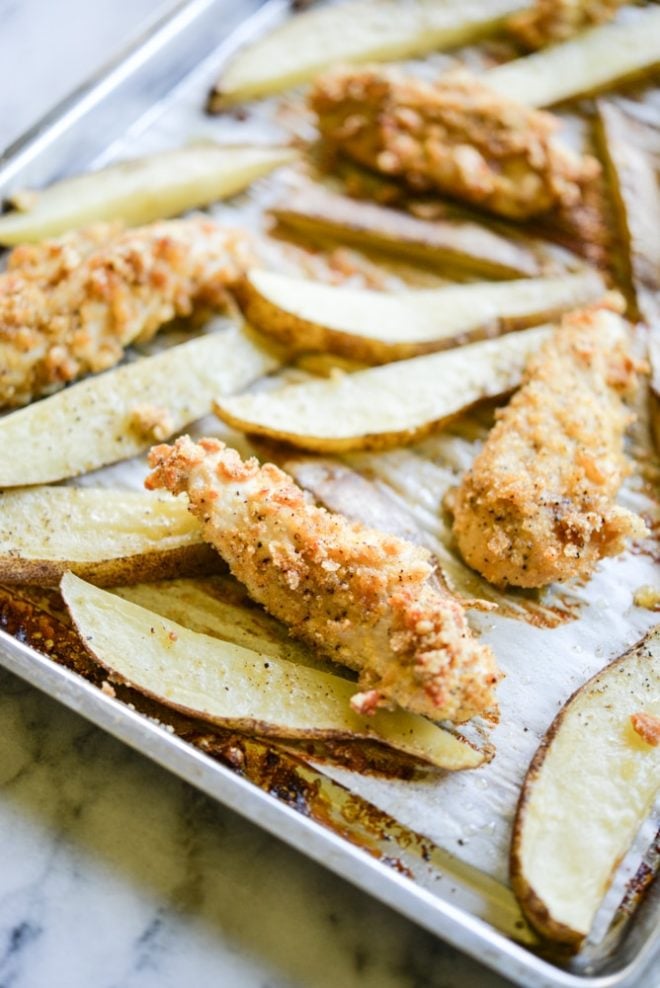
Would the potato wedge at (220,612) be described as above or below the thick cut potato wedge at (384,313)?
below

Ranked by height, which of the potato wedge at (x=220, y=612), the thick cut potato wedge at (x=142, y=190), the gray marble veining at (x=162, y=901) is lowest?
the gray marble veining at (x=162, y=901)

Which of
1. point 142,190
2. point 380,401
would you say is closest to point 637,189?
point 380,401

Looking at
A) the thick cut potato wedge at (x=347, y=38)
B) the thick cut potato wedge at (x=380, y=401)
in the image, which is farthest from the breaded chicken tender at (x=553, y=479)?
the thick cut potato wedge at (x=347, y=38)

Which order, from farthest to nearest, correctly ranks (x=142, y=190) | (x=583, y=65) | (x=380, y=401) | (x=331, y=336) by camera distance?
1. (x=583, y=65)
2. (x=142, y=190)
3. (x=331, y=336)
4. (x=380, y=401)

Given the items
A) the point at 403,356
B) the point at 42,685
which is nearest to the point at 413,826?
the point at 42,685

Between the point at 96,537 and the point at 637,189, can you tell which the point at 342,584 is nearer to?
the point at 96,537

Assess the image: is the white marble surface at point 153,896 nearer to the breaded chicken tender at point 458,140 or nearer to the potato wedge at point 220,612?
the potato wedge at point 220,612
